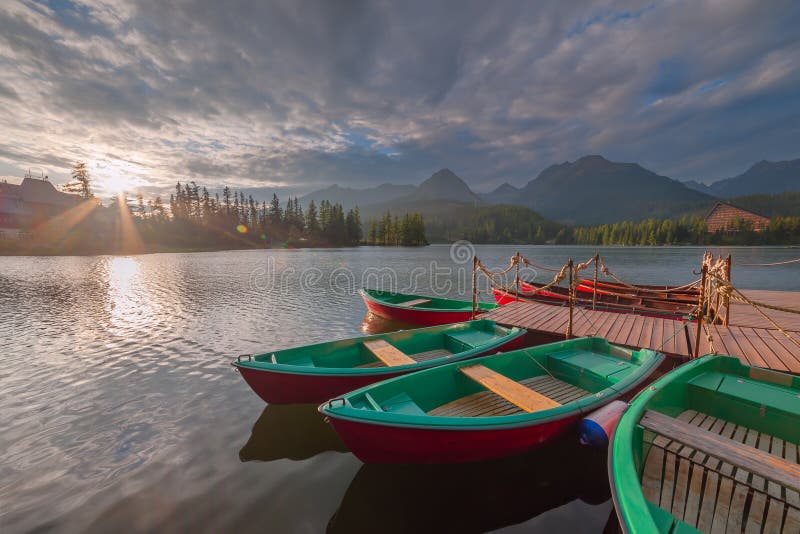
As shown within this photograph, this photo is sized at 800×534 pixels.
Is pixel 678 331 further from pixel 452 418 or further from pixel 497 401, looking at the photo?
pixel 452 418

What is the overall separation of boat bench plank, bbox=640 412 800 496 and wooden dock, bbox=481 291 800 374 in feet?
17.4

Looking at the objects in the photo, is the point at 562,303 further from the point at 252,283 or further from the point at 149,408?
the point at 252,283

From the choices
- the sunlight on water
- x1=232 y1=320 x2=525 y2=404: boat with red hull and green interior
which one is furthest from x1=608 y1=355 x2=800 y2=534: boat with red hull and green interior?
the sunlight on water

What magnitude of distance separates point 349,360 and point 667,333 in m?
10.6

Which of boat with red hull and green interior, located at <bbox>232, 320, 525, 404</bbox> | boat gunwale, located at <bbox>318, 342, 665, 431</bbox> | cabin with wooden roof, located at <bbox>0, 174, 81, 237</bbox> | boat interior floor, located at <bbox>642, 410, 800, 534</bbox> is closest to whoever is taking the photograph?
boat interior floor, located at <bbox>642, 410, 800, 534</bbox>

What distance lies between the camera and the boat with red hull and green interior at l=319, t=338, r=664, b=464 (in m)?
5.01

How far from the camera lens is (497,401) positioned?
6.77 m

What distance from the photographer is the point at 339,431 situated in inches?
202

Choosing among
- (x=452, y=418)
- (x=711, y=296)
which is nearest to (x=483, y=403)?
(x=452, y=418)

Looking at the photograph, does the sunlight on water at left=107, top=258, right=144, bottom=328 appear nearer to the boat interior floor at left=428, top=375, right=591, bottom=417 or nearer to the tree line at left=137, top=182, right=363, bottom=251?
the boat interior floor at left=428, top=375, right=591, bottom=417

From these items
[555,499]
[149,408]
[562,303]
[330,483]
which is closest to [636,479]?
[555,499]

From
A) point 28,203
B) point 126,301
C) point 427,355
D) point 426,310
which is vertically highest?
point 28,203

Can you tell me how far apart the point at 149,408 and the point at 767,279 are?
62.2 metres

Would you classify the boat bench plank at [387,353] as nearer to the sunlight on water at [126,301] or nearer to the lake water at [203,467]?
the lake water at [203,467]
